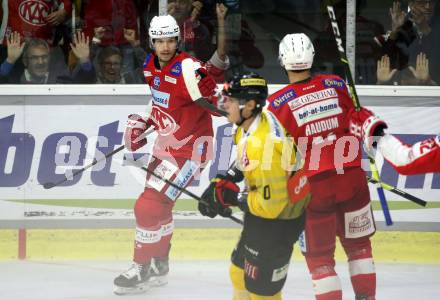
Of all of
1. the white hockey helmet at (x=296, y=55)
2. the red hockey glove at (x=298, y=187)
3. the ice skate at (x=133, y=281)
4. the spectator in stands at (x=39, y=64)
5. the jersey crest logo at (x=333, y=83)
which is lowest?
the ice skate at (x=133, y=281)

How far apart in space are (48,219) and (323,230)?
9.15 ft

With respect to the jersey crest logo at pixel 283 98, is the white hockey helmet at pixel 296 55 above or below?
above

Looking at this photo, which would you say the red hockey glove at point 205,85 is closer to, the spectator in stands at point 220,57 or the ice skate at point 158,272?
the ice skate at point 158,272

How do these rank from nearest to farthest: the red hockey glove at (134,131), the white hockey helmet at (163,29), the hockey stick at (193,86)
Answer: the hockey stick at (193,86)
the white hockey helmet at (163,29)
the red hockey glove at (134,131)

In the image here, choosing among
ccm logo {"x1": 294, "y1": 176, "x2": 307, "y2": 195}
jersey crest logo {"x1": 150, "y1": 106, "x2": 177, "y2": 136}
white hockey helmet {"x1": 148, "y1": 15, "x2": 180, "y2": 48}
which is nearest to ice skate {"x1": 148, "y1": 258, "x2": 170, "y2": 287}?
jersey crest logo {"x1": 150, "y1": 106, "x2": 177, "y2": 136}

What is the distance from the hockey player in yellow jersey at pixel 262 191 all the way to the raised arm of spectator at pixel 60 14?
311cm

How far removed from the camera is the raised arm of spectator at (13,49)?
26.0 feet

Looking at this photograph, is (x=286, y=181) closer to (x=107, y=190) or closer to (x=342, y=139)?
(x=342, y=139)

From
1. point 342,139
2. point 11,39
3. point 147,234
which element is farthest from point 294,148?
point 11,39

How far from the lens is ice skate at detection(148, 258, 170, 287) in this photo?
6949mm

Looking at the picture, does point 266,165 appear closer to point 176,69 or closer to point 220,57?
point 176,69

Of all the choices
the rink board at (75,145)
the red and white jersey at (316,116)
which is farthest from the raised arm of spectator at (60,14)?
the red and white jersey at (316,116)

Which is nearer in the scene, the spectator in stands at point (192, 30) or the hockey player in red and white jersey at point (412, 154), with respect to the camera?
the hockey player in red and white jersey at point (412, 154)

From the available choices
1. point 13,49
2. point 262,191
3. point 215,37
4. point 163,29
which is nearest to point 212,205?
point 262,191
